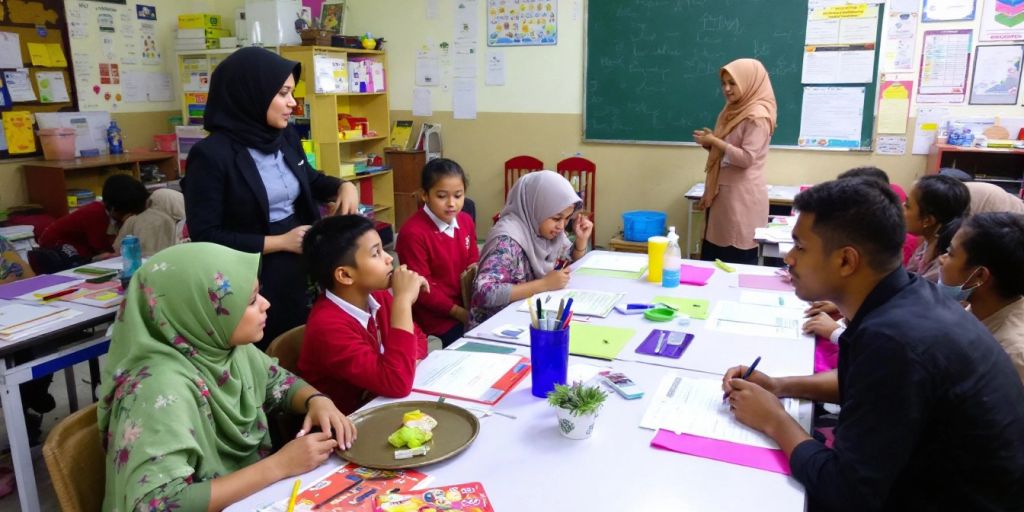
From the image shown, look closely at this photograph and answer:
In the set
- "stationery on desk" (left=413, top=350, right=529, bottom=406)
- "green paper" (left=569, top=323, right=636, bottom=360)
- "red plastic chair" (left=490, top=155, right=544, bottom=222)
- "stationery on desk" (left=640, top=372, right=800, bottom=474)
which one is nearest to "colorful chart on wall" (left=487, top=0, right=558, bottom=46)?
"red plastic chair" (left=490, top=155, right=544, bottom=222)

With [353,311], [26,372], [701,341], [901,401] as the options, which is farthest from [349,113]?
[901,401]

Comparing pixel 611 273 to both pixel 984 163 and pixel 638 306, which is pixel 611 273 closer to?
pixel 638 306

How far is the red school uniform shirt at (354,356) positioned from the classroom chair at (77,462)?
0.51 meters

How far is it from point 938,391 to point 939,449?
0.43ft

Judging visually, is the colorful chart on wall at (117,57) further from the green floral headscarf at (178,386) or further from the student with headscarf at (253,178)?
the green floral headscarf at (178,386)

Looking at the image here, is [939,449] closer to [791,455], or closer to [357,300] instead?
[791,455]

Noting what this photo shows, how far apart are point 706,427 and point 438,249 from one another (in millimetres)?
1607

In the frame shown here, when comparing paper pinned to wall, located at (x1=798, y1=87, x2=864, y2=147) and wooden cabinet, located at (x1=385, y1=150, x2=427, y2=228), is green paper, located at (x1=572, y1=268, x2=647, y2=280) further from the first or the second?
wooden cabinet, located at (x1=385, y1=150, x2=427, y2=228)

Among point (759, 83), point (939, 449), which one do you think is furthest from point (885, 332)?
point (759, 83)

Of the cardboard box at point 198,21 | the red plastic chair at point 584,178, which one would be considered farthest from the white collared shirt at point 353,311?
the cardboard box at point 198,21

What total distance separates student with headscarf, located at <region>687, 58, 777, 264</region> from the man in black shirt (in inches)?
92.7

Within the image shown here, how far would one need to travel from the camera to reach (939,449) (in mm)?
1186

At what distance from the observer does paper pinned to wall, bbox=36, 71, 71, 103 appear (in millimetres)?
4887

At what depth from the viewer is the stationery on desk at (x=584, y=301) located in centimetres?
217
